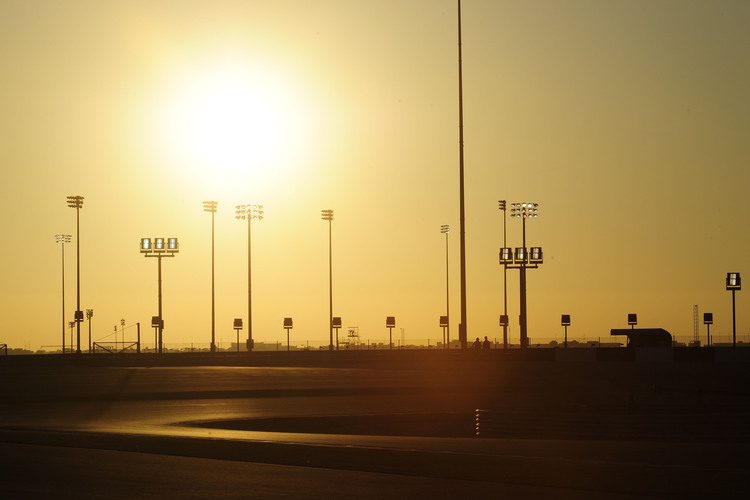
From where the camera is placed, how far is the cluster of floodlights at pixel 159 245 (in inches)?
3324

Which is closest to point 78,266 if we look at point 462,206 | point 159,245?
point 159,245

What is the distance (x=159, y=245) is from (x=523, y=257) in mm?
29985

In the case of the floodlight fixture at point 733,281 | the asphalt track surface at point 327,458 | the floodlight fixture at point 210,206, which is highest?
the floodlight fixture at point 210,206

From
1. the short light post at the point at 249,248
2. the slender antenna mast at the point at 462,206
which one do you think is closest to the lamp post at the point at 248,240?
the short light post at the point at 249,248

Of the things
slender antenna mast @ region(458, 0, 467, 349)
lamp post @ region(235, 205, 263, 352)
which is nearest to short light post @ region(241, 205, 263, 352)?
lamp post @ region(235, 205, 263, 352)

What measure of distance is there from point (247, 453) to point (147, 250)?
7181 centimetres

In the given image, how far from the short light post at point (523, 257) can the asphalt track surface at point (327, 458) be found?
50388 mm

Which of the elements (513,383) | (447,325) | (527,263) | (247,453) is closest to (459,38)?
(513,383)

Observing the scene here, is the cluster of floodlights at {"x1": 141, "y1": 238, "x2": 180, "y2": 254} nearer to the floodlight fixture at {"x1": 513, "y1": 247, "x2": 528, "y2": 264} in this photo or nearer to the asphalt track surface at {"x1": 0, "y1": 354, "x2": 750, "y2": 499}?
Answer: the floodlight fixture at {"x1": 513, "y1": 247, "x2": 528, "y2": 264}

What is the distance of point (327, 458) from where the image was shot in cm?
1433

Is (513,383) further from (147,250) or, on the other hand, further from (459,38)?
(147,250)

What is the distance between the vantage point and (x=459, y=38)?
4047 cm

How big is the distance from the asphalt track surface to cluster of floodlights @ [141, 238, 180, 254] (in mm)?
59187

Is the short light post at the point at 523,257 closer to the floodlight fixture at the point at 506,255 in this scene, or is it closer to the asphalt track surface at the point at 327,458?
the floodlight fixture at the point at 506,255
